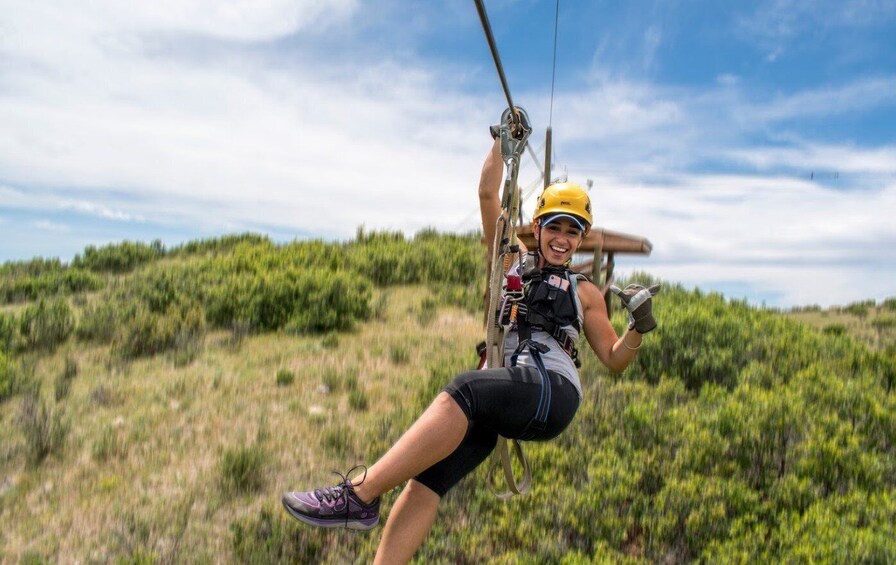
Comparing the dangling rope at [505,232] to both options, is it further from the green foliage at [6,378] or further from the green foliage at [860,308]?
the green foliage at [860,308]

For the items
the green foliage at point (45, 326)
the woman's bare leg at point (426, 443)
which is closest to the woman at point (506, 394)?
the woman's bare leg at point (426, 443)

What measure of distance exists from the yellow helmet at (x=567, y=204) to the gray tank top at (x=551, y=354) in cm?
41

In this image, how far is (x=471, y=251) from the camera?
14.0m

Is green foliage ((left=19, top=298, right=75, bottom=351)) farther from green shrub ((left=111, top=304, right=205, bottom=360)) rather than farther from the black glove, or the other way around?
the black glove

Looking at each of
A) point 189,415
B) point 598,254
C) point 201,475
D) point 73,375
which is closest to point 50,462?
point 189,415

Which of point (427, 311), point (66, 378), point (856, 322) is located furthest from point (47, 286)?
point (856, 322)

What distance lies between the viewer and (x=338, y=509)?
138 inches

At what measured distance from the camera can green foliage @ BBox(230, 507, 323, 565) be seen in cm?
509

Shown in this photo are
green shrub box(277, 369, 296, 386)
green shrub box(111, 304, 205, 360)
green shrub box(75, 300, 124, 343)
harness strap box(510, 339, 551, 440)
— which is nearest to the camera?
harness strap box(510, 339, 551, 440)

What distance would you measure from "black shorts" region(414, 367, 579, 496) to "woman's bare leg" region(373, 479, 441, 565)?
0.24 ft

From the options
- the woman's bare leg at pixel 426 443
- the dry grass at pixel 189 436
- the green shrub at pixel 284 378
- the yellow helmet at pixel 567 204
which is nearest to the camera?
the woman's bare leg at pixel 426 443

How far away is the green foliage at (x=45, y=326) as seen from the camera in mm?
10070

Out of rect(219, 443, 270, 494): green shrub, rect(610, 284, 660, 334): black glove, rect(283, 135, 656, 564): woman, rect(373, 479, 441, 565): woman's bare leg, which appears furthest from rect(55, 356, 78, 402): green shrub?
rect(610, 284, 660, 334): black glove

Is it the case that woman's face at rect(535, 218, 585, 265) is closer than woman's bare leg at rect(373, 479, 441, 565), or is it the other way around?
woman's bare leg at rect(373, 479, 441, 565)
